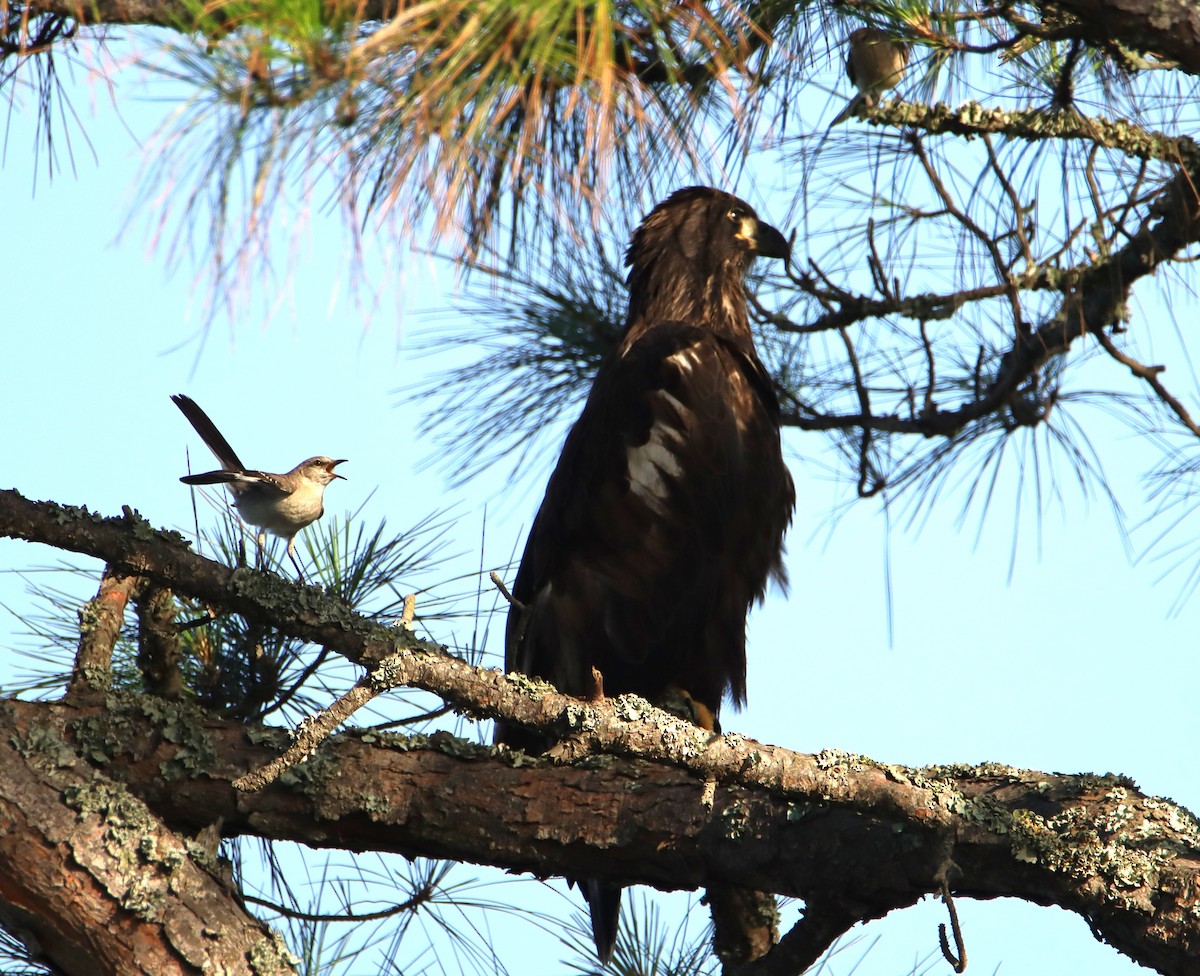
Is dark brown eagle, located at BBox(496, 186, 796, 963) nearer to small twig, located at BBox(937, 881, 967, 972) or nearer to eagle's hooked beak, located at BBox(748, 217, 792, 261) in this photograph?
eagle's hooked beak, located at BBox(748, 217, 792, 261)

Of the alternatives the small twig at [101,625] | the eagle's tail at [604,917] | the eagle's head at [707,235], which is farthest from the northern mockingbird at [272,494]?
the eagle's head at [707,235]

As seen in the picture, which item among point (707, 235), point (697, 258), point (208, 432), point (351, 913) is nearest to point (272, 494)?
point (208, 432)

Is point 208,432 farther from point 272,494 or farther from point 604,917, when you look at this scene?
point 604,917

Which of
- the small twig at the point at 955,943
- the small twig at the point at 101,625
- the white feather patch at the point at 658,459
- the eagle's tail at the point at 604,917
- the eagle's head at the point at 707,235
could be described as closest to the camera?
the small twig at the point at 955,943

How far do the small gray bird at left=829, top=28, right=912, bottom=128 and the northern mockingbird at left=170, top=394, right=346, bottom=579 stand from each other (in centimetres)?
133

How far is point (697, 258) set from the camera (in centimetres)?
362

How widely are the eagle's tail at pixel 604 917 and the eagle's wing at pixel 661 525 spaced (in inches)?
15.7

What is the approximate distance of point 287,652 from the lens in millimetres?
2621

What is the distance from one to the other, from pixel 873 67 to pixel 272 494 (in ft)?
4.97

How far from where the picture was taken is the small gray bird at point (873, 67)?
2.82 m

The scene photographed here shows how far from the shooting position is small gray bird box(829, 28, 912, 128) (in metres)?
2.82

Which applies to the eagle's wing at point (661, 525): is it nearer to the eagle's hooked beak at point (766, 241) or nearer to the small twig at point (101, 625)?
the eagle's hooked beak at point (766, 241)

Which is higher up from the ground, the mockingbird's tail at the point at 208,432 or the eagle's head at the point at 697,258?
the eagle's head at the point at 697,258

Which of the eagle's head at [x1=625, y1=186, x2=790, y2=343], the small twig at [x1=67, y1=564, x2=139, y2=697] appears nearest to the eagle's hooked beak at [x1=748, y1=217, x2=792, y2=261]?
the eagle's head at [x1=625, y1=186, x2=790, y2=343]
